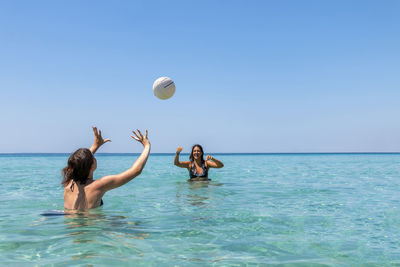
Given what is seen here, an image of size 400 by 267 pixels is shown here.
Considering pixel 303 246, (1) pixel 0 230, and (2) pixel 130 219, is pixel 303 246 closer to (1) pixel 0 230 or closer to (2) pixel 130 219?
(2) pixel 130 219

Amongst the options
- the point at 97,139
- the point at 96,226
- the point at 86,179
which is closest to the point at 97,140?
the point at 97,139

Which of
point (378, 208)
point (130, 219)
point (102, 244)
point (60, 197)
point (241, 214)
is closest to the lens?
point (102, 244)

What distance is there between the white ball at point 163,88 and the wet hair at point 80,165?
5465mm

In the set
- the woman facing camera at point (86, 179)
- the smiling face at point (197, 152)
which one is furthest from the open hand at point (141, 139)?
the smiling face at point (197, 152)

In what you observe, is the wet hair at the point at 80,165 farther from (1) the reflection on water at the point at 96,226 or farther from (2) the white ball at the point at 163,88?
(2) the white ball at the point at 163,88

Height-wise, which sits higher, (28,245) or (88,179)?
(88,179)

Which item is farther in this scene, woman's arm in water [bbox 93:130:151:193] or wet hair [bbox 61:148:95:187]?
wet hair [bbox 61:148:95:187]

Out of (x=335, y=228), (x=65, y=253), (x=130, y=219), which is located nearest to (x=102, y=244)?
(x=65, y=253)

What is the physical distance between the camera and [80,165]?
5.21 m

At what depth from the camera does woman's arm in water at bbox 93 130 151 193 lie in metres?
4.74

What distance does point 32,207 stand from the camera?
8203mm

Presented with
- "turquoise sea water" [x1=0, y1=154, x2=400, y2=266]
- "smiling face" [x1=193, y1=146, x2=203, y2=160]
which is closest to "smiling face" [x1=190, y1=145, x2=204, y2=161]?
"smiling face" [x1=193, y1=146, x2=203, y2=160]

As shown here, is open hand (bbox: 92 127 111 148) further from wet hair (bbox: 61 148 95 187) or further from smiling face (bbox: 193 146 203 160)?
smiling face (bbox: 193 146 203 160)

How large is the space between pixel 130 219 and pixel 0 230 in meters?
2.08
